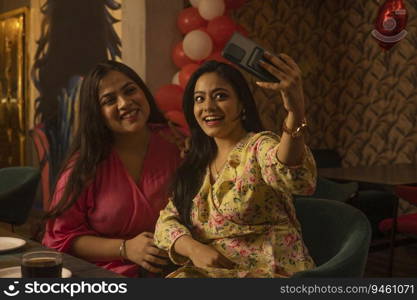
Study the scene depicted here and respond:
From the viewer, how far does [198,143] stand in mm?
1542

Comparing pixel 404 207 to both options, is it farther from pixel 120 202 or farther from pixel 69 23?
pixel 120 202

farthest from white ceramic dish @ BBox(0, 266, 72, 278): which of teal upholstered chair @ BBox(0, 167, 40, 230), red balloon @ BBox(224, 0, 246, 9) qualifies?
red balloon @ BBox(224, 0, 246, 9)

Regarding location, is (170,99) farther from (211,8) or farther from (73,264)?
(73,264)

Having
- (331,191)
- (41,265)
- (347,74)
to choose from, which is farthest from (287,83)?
(347,74)

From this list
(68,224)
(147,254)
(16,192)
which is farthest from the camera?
(16,192)

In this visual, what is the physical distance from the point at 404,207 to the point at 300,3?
88.2 inches

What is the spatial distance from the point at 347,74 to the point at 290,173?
465cm

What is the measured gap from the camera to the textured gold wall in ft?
16.8

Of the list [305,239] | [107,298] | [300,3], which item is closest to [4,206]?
[305,239]

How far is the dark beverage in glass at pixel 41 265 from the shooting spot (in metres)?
0.98

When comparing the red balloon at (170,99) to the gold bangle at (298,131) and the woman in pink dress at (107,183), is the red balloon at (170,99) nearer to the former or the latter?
the woman in pink dress at (107,183)

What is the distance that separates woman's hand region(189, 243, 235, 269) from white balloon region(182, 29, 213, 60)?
7.98ft

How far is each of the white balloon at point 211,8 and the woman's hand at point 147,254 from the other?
2.45 m

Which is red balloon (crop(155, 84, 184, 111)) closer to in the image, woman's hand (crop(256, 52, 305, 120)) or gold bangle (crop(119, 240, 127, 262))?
gold bangle (crop(119, 240, 127, 262))
